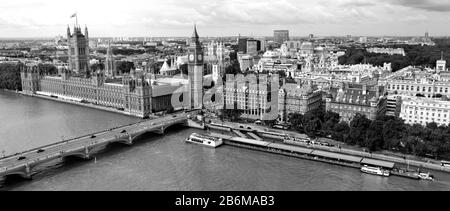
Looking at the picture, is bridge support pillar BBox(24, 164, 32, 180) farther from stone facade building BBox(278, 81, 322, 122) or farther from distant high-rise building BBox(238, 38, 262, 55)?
distant high-rise building BBox(238, 38, 262, 55)

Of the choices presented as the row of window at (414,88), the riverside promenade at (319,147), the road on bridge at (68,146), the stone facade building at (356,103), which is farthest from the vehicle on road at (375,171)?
the row of window at (414,88)

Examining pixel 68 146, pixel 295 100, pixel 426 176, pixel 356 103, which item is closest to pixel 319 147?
pixel 356 103

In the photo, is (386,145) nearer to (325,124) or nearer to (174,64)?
(325,124)

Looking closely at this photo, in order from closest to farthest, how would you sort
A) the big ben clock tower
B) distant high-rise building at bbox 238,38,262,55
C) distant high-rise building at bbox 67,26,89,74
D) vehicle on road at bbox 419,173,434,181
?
vehicle on road at bbox 419,173,434,181 → the big ben clock tower → distant high-rise building at bbox 67,26,89,74 → distant high-rise building at bbox 238,38,262,55

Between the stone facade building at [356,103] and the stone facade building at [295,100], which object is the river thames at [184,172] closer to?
the stone facade building at [295,100]

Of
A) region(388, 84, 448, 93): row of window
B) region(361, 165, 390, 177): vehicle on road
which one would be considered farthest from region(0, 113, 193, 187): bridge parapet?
region(388, 84, 448, 93): row of window

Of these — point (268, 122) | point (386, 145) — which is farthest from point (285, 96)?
point (386, 145)
